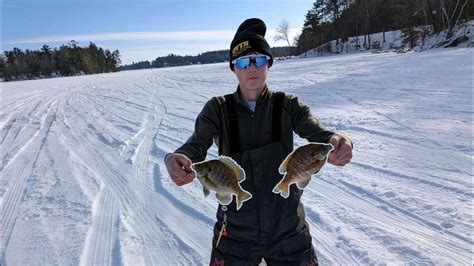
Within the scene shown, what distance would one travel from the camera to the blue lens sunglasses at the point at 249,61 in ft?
6.94

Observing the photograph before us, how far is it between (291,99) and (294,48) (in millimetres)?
65855

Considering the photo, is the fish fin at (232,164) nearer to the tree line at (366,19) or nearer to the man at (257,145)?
the man at (257,145)

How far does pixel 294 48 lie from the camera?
65812 millimetres

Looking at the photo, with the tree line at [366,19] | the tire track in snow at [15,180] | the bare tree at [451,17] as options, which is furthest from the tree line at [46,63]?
the tire track in snow at [15,180]

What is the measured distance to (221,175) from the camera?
1781 mm

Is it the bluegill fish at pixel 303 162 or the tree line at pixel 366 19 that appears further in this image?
the tree line at pixel 366 19

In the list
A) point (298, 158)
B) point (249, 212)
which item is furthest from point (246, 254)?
point (298, 158)

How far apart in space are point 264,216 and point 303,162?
1.80 ft

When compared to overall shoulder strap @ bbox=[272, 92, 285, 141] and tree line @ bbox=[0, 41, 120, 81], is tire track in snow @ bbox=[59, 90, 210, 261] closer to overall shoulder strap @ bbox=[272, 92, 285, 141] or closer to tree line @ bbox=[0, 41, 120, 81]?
overall shoulder strap @ bbox=[272, 92, 285, 141]

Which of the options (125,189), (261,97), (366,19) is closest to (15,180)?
(125,189)

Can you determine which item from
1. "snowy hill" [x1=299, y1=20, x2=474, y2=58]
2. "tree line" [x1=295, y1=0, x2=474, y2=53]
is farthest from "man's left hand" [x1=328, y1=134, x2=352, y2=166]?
"tree line" [x1=295, y1=0, x2=474, y2=53]

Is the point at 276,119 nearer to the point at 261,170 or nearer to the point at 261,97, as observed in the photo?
the point at 261,97

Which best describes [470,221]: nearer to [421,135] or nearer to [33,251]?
[421,135]

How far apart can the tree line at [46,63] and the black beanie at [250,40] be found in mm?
85146
